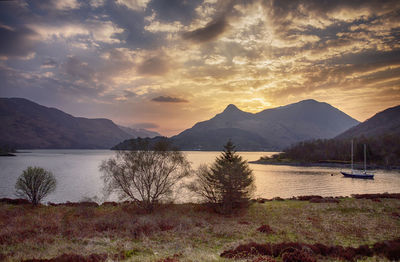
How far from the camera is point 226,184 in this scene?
25328 millimetres

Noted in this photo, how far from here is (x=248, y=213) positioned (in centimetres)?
2628

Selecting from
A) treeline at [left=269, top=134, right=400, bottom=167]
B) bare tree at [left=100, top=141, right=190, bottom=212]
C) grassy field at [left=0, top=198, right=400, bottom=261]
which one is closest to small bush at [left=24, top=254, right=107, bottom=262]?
grassy field at [left=0, top=198, right=400, bottom=261]

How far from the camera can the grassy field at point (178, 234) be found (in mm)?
11952

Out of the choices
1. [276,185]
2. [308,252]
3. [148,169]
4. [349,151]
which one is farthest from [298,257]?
[349,151]

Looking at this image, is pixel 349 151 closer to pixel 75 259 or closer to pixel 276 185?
pixel 276 185

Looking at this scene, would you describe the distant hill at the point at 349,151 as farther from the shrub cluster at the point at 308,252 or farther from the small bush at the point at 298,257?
the small bush at the point at 298,257

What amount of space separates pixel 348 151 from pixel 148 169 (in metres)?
156

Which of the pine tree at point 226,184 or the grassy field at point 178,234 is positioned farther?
the pine tree at point 226,184

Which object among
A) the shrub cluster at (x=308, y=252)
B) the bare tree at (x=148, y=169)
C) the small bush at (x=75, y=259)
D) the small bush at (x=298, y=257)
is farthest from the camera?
the bare tree at (x=148, y=169)

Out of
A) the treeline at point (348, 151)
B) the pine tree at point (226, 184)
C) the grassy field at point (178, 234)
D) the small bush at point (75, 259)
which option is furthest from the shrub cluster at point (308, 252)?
the treeline at point (348, 151)

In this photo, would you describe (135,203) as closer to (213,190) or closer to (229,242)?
(213,190)

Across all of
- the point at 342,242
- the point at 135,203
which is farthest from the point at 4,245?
the point at 342,242

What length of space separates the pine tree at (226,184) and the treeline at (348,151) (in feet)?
436

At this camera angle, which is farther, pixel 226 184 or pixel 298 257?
pixel 226 184
